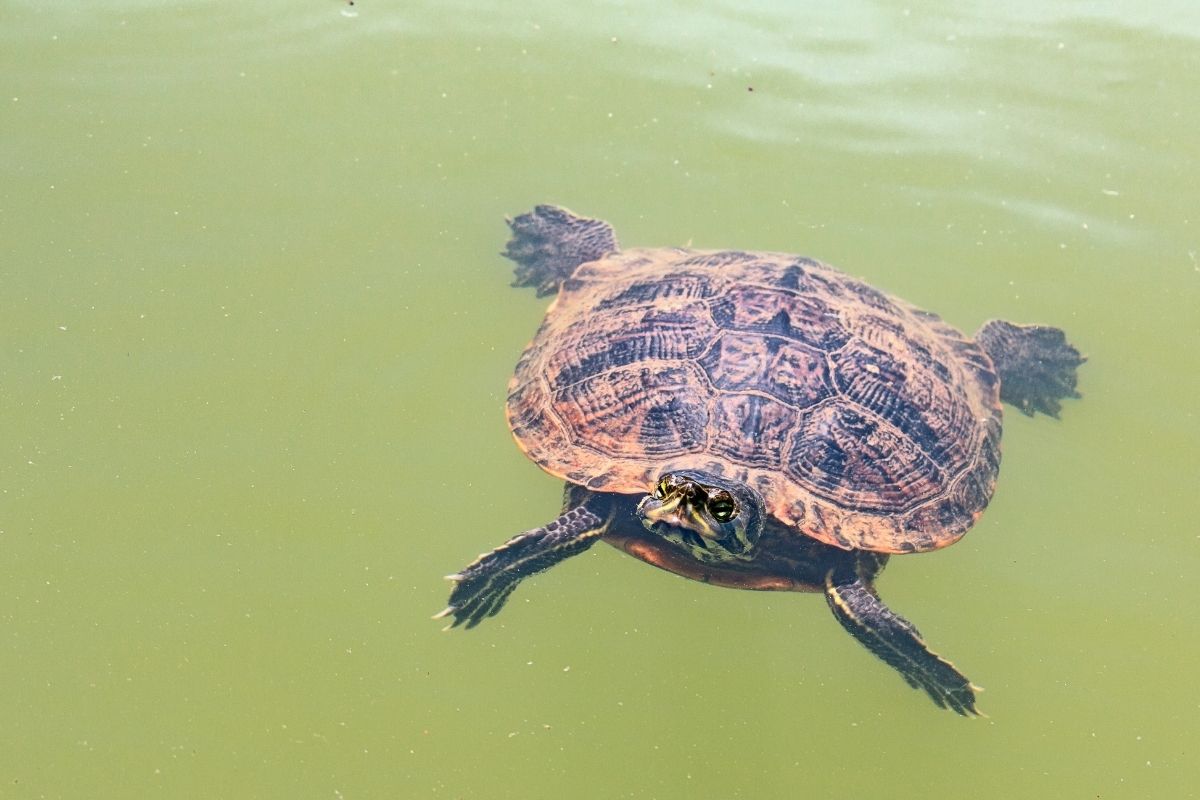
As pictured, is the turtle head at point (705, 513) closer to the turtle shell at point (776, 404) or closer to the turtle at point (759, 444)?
the turtle at point (759, 444)

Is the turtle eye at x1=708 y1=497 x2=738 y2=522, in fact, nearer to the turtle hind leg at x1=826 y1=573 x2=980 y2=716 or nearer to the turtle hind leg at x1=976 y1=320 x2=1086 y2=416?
the turtle hind leg at x1=826 y1=573 x2=980 y2=716

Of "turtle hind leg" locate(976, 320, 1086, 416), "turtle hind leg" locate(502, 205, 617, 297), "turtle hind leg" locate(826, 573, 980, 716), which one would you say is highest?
"turtle hind leg" locate(502, 205, 617, 297)

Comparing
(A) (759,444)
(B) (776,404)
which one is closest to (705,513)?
(A) (759,444)

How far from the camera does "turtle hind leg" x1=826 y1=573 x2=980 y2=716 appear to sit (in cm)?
294

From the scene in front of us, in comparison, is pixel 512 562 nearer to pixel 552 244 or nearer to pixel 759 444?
pixel 759 444

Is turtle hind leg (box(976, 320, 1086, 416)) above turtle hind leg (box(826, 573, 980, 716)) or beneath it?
above

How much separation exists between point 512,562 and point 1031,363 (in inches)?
109

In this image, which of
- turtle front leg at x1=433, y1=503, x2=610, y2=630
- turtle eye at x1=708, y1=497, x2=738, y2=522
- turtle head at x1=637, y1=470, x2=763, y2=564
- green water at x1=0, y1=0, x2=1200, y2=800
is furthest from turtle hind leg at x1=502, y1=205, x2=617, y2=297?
turtle eye at x1=708, y1=497, x2=738, y2=522

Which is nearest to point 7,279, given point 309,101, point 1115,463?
point 309,101

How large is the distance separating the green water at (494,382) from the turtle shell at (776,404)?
1.74ft

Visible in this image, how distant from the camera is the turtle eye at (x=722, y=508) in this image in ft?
8.34

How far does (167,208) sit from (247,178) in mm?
467

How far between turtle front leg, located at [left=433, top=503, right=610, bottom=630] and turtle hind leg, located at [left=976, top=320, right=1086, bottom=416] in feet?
7.45

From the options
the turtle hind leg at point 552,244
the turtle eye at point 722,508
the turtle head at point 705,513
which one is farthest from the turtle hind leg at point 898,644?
the turtle hind leg at point 552,244
